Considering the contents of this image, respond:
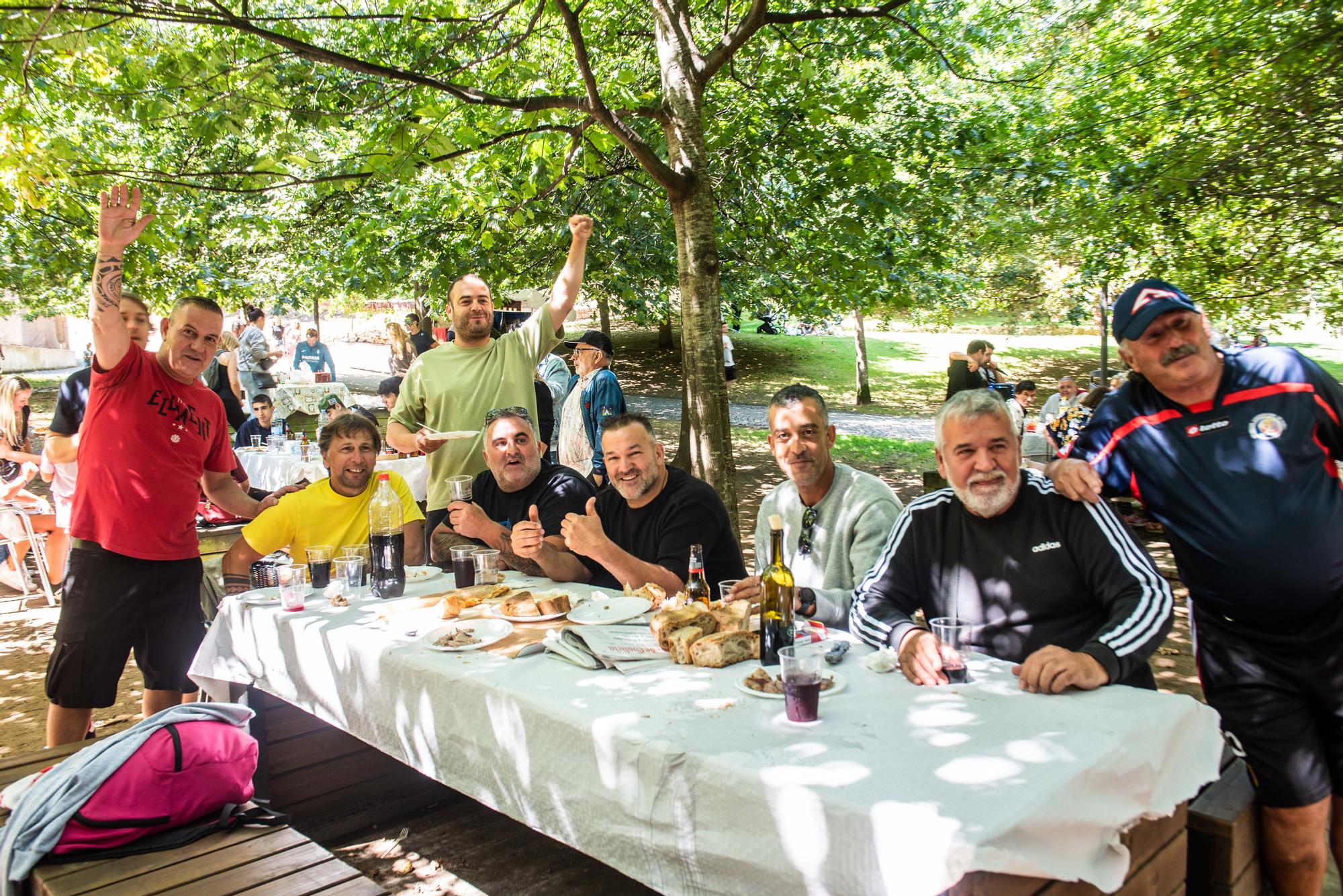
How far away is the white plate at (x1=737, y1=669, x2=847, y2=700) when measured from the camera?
2.15 m

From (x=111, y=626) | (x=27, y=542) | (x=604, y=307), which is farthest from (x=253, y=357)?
(x=111, y=626)

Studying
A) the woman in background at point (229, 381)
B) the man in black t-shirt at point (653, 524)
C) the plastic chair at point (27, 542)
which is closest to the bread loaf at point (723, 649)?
the man in black t-shirt at point (653, 524)

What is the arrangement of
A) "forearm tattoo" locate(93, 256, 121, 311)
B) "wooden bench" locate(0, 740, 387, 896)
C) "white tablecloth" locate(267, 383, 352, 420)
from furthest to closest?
1. "white tablecloth" locate(267, 383, 352, 420)
2. "forearm tattoo" locate(93, 256, 121, 311)
3. "wooden bench" locate(0, 740, 387, 896)

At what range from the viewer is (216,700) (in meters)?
3.44

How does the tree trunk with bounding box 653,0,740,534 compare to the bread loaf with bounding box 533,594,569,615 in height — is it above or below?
above

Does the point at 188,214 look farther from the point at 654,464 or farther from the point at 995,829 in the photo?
the point at 995,829

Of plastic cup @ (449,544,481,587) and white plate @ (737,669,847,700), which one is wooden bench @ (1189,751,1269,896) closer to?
white plate @ (737,669,847,700)

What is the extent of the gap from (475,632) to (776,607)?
3.09ft

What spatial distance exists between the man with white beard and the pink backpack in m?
1.72

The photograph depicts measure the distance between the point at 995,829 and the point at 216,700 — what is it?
296cm

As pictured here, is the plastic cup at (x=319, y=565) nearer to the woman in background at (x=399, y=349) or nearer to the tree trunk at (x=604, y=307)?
the tree trunk at (x=604, y=307)

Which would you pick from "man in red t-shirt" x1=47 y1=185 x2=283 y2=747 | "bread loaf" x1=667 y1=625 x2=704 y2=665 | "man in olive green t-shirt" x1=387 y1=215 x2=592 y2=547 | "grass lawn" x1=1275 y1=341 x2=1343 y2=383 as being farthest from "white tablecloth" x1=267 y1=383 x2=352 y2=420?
"grass lawn" x1=1275 y1=341 x2=1343 y2=383

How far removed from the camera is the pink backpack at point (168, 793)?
7.37 ft

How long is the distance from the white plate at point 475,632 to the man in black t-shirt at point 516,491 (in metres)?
1.02
